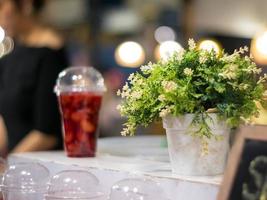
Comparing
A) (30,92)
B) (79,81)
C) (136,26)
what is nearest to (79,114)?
(79,81)

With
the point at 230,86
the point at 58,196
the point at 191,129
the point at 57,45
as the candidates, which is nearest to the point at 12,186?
the point at 58,196

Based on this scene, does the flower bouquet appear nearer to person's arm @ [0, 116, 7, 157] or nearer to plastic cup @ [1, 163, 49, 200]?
plastic cup @ [1, 163, 49, 200]

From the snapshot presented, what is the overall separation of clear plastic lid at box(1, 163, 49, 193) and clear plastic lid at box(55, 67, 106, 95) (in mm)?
510

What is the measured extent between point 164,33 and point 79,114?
7281 mm

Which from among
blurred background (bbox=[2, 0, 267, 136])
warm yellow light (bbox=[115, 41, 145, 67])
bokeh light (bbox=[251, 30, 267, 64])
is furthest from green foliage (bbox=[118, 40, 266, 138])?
warm yellow light (bbox=[115, 41, 145, 67])

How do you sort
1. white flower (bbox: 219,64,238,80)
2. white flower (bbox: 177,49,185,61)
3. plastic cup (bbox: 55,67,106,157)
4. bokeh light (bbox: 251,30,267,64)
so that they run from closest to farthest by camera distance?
white flower (bbox: 219,64,238,80) → white flower (bbox: 177,49,185,61) → plastic cup (bbox: 55,67,106,157) → bokeh light (bbox: 251,30,267,64)

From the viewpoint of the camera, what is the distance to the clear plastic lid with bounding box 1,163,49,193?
1.89 m

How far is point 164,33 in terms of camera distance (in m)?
9.55

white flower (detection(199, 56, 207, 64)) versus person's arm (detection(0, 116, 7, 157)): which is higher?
white flower (detection(199, 56, 207, 64))

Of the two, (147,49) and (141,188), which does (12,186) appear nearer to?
(141,188)

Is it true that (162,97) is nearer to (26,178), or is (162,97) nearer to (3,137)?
(26,178)

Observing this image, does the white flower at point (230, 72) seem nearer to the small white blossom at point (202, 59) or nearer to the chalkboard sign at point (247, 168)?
the small white blossom at point (202, 59)

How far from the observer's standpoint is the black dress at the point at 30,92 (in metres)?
3.02

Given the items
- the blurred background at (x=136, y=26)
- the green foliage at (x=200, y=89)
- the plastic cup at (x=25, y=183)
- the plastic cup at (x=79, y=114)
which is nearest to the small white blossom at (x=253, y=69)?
the green foliage at (x=200, y=89)
